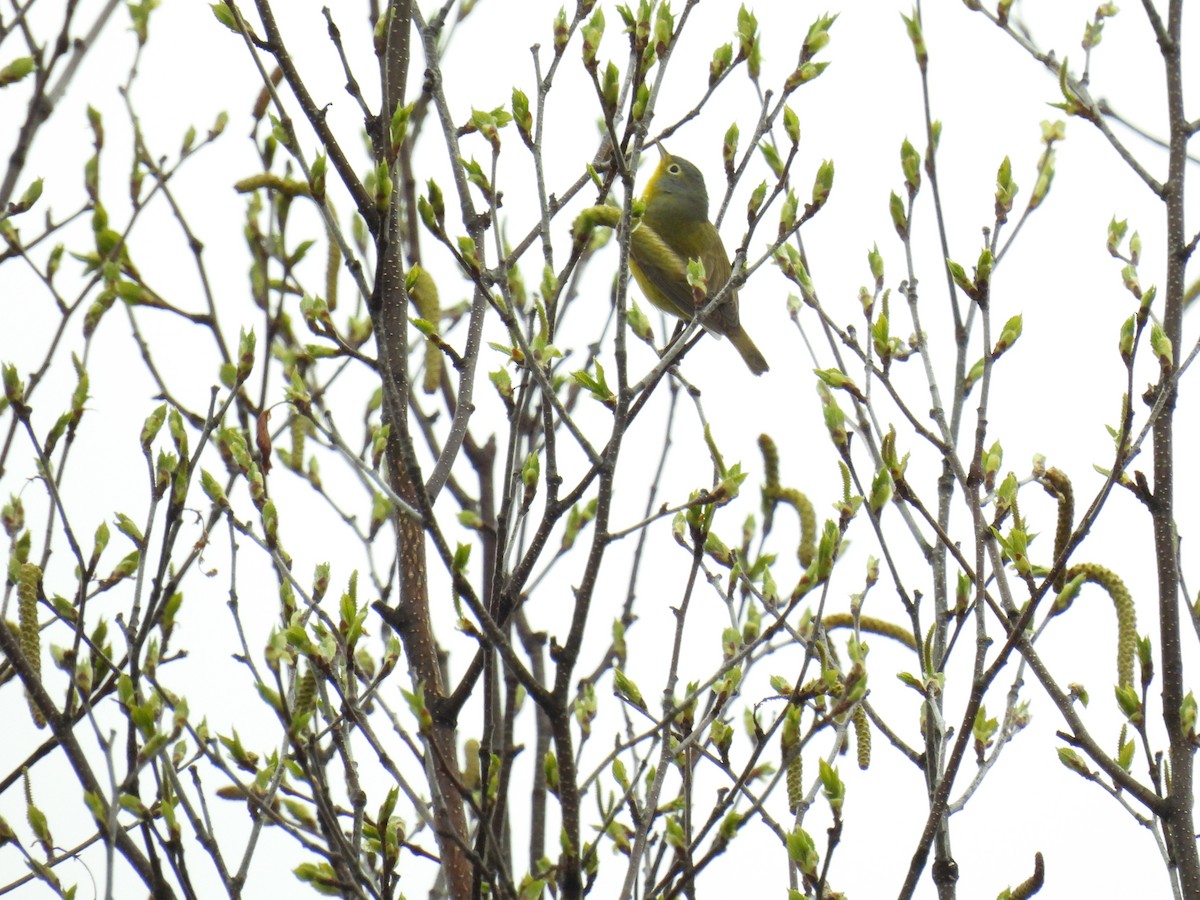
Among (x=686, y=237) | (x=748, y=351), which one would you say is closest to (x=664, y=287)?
(x=748, y=351)

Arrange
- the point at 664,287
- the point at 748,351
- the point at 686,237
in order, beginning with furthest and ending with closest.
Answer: the point at 686,237 < the point at 748,351 < the point at 664,287

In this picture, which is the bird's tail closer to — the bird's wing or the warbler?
the warbler

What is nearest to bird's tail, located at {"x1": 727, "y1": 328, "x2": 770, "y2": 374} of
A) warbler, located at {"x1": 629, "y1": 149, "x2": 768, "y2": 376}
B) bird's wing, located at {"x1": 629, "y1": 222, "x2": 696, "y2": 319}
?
warbler, located at {"x1": 629, "y1": 149, "x2": 768, "y2": 376}

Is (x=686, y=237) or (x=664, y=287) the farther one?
(x=686, y=237)

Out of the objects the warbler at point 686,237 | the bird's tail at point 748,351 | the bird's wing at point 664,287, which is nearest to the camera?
the bird's wing at point 664,287

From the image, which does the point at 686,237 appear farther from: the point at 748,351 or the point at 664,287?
the point at 664,287

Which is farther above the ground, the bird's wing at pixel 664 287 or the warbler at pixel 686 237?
the warbler at pixel 686 237

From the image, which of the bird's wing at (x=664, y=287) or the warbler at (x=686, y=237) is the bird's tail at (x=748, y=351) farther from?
the bird's wing at (x=664, y=287)

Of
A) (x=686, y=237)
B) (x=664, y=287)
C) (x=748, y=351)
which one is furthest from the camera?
(x=686, y=237)

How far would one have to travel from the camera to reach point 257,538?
2.40 metres

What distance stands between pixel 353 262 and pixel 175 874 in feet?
3.56

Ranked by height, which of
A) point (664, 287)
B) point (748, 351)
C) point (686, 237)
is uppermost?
point (686, 237)

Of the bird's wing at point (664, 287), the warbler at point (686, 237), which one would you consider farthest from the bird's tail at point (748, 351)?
the bird's wing at point (664, 287)

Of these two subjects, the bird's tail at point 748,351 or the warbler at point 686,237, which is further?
the bird's tail at point 748,351
